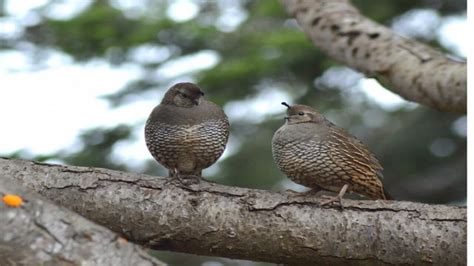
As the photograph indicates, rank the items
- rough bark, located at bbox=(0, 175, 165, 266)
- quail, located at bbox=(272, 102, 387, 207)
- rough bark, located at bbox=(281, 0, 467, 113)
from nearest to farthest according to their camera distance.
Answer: rough bark, located at bbox=(0, 175, 165, 266)
quail, located at bbox=(272, 102, 387, 207)
rough bark, located at bbox=(281, 0, 467, 113)

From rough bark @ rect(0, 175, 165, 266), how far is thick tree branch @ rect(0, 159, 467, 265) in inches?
47.7

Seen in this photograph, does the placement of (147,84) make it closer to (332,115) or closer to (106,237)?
(332,115)

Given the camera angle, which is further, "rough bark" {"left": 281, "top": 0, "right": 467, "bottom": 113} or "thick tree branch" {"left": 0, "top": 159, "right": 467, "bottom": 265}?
"rough bark" {"left": 281, "top": 0, "right": 467, "bottom": 113}

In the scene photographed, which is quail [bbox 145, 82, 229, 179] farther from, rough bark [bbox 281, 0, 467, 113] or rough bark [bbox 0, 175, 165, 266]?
rough bark [bbox 0, 175, 165, 266]

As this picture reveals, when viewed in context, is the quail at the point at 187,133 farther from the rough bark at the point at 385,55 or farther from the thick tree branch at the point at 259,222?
the rough bark at the point at 385,55

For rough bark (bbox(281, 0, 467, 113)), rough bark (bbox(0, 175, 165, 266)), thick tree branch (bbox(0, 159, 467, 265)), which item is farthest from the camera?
rough bark (bbox(281, 0, 467, 113))

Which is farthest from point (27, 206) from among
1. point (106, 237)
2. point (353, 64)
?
point (353, 64)

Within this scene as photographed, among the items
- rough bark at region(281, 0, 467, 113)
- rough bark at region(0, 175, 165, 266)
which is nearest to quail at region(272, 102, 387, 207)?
rough bark at region(281, 0, 467, 113)

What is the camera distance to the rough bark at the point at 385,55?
3797 millimetres

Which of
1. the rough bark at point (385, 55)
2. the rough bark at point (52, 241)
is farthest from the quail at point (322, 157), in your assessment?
the rough bark at point (52, 241)

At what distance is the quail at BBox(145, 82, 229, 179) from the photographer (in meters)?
3.67

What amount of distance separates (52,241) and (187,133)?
5.26 feet

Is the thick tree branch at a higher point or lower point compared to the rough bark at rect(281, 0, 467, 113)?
lower

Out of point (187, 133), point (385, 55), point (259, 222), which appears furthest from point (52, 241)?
point (385, 55)
